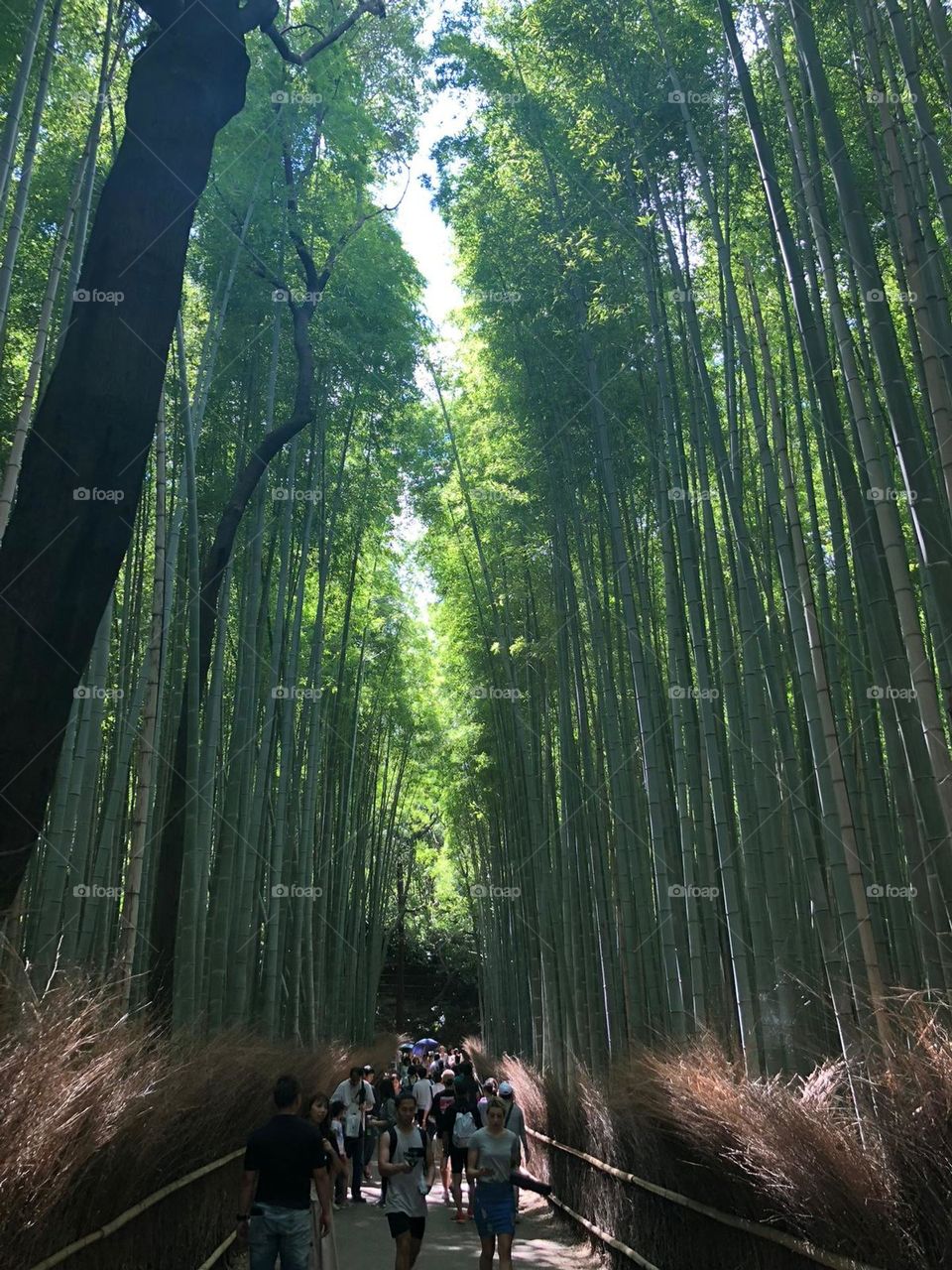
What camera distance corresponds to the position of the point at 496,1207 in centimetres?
425

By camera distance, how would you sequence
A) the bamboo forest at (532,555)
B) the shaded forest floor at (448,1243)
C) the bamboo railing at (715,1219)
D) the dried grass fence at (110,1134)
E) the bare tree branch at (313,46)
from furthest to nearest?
the shaded forest floor at (448,1243) < the bare tree branch at (313,46) < the bamboo forest at (532,555) < the bamboo railing at (715,1219) < the dried grass fence at (110,1134)

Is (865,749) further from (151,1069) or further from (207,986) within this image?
(207,986)

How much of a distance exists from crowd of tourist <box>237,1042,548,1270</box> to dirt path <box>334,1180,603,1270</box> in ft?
0.97

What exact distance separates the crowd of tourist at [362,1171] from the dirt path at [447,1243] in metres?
0.30

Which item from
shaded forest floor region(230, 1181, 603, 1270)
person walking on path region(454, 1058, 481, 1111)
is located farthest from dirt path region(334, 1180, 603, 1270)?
person walking on path region(454, 1058, 481, 1111)

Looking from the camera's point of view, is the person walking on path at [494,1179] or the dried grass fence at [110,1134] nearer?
the dried grass fence at [110,1134]

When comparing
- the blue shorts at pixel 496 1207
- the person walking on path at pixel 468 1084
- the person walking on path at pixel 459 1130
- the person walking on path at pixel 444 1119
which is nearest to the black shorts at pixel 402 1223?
the blue shorts at pixel 496 1207

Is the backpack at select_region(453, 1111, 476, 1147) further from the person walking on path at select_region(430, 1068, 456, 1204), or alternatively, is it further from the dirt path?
the dirt path

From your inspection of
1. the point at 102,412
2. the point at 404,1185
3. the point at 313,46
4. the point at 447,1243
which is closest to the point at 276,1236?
the point at 404,1185

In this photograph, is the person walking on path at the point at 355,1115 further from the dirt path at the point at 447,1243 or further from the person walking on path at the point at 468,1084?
the person walking on path at the point at 468,1084

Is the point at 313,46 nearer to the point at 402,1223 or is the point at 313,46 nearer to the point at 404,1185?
the point at 404,1185

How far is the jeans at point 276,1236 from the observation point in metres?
3.04

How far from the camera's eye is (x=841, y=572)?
4891mm

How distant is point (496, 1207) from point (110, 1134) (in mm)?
2252
